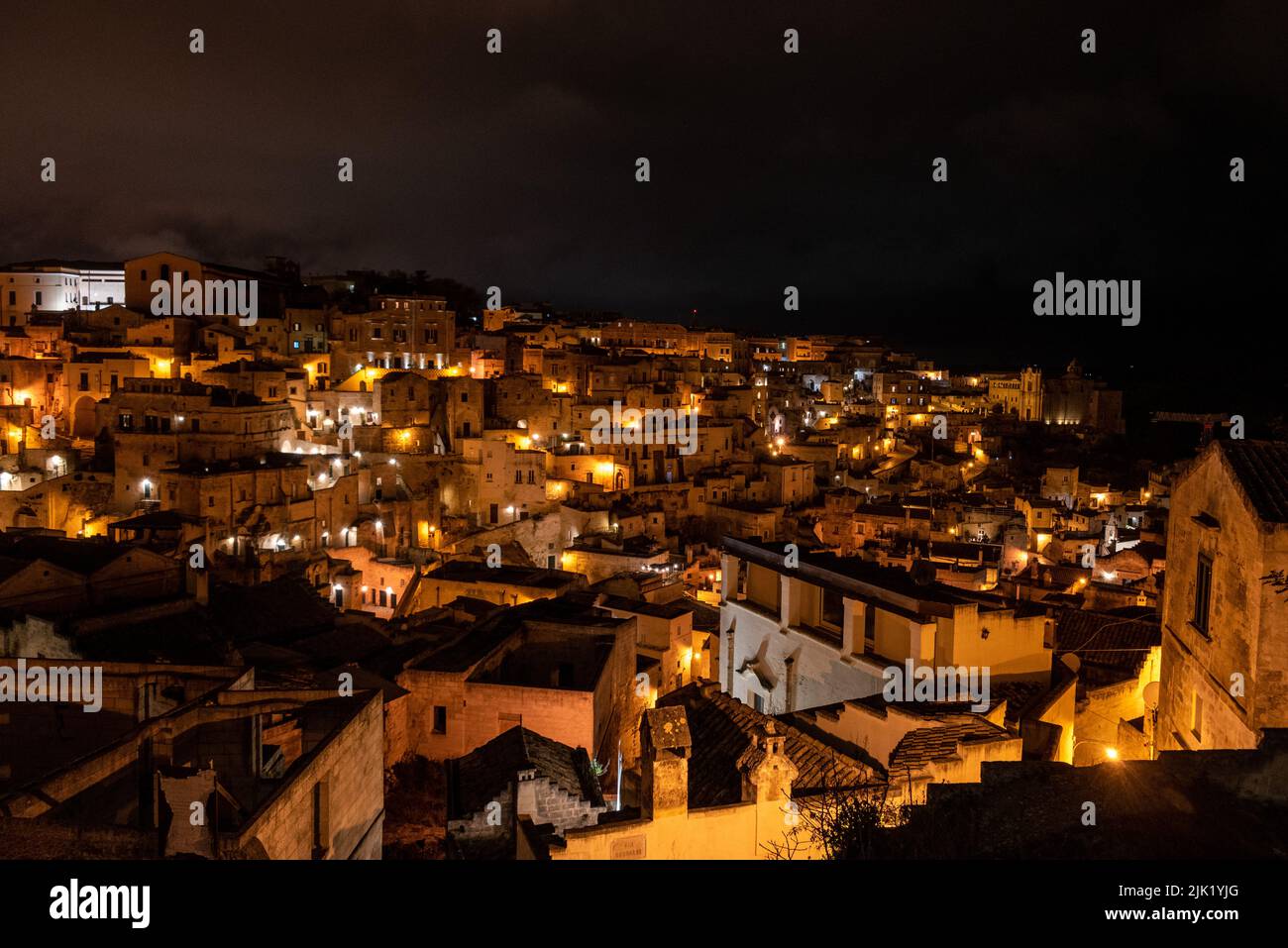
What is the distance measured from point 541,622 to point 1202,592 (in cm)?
1034

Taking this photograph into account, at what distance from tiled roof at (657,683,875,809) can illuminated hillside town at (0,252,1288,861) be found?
0.18 feet

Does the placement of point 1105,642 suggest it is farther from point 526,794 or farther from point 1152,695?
point 526,794

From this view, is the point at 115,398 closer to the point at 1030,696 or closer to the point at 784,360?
the point at 1030,696

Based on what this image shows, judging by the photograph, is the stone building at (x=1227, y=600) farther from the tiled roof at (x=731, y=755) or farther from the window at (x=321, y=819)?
the window at (x=321, y=819)

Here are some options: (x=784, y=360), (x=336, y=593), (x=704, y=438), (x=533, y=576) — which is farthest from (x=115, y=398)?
(x=784, y=360)

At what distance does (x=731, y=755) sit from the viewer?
10062mm

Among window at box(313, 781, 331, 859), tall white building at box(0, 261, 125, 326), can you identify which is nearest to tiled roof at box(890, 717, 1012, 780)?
window at box(313, 781, 331, 859)

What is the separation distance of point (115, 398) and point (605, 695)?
26.8 metres

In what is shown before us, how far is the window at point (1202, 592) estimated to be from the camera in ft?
29.7

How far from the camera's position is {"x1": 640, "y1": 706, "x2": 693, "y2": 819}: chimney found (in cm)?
777

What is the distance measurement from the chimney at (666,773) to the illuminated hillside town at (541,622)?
0.15ft

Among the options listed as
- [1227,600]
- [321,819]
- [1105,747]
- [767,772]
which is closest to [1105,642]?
[1105,747]

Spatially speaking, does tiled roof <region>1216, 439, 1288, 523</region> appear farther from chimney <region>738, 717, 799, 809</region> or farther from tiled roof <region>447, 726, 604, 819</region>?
tiled roof <region>447, 726, 604, 819</region>

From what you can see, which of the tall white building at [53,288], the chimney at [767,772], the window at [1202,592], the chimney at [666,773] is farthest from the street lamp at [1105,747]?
Result: the tall white building at [53,288]
